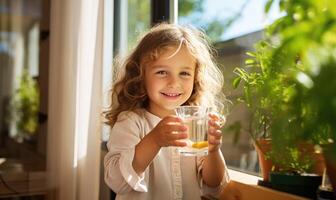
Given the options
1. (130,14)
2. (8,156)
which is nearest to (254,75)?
(130,14)

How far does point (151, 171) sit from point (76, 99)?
951mm

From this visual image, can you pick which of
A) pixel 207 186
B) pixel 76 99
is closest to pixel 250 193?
pixel 207 186

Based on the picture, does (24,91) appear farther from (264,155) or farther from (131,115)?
(264,155)

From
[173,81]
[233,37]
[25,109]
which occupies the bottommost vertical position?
[25,109]

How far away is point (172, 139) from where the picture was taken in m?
0.93

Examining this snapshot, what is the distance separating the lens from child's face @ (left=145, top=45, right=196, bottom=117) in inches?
45.6

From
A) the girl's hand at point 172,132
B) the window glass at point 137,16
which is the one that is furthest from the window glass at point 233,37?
the window glass at point 137,16

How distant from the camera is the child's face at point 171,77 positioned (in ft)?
3.80

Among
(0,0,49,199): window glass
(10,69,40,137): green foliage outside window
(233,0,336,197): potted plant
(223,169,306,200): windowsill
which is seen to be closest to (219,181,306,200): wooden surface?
(223,169,306,200): windowsill

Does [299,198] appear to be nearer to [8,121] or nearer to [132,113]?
[132,113]

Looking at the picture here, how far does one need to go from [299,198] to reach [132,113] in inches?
25.8

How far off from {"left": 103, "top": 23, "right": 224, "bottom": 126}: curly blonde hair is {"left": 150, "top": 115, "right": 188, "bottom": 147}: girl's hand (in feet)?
1.02

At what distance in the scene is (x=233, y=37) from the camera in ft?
4.84

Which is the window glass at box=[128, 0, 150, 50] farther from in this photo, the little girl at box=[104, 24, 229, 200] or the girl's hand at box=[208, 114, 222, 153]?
the girl's hand at box=[208, 114, 222, 153]
